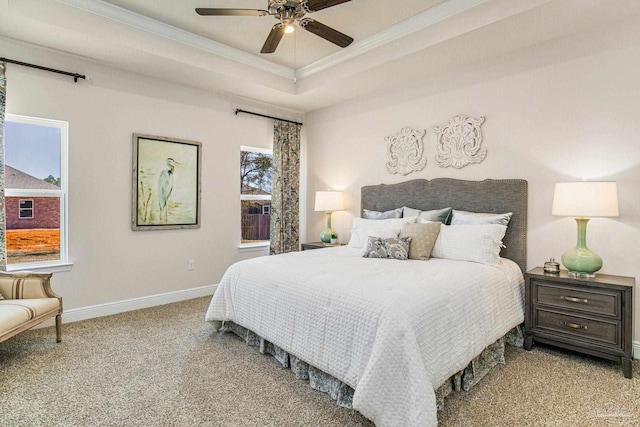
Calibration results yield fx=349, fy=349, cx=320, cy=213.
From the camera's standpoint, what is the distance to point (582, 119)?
2.92 m

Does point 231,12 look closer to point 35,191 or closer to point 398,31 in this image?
point 398,31

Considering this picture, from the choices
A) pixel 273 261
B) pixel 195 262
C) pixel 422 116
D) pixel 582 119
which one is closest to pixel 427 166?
pixel 422 116

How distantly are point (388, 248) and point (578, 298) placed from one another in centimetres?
143

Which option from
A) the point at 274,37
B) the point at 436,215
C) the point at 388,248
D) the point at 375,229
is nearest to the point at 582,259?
the point at 436,215

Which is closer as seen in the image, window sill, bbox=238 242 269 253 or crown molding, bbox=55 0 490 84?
crown molding, bbox=55 0 490 84

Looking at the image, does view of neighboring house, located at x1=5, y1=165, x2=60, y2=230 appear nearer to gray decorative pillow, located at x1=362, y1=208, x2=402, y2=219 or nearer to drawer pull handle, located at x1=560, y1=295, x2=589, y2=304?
gray decorative pillow, located at x1=362, y1=208, x2=402, y2=219

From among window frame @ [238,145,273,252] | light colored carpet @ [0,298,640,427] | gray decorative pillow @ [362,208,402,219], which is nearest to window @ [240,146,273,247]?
window frame @ [238,145,273,252]

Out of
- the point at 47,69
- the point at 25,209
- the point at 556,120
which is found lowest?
the point at 25,209

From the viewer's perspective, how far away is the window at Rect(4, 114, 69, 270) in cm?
319

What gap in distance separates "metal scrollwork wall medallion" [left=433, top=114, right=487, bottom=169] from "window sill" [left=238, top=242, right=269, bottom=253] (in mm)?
2630

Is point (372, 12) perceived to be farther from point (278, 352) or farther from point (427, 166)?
point (278, 352)

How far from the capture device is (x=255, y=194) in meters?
5.04

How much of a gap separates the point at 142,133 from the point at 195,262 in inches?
63.9

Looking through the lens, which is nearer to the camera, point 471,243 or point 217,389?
point 217,389
